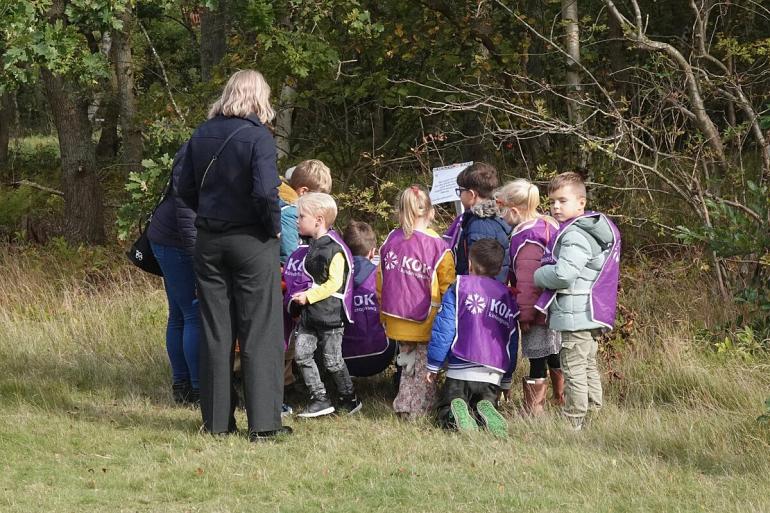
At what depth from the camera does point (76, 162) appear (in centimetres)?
1473

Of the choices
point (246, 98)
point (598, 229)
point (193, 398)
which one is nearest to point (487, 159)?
point (193, 398)

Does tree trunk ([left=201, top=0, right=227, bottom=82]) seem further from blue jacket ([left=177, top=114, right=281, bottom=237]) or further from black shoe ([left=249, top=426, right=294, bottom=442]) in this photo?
black shoe ([left=249, top=426, right=294, bottom=442])

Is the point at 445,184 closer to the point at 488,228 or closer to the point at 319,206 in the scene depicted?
the point at 488,228

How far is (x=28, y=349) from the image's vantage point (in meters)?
9.81

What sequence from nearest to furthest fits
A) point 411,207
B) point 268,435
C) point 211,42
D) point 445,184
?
point 268,435 → point 411,207 → point 445,184 → point 211,42

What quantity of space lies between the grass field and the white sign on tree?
1499 mm

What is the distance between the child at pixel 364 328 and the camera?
7.77 meters

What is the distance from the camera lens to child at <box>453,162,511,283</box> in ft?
24.1

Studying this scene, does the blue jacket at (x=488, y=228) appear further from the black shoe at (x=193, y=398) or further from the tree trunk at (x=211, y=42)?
the tree trunk at (x=211, y=42)

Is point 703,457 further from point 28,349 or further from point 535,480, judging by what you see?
point 28,349

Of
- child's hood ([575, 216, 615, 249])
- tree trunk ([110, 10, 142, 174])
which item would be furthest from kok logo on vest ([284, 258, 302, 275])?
tree trunk ([110, 10, 142, 174])

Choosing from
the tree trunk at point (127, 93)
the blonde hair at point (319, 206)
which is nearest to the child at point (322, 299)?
the blonde hair at point (319, 206)

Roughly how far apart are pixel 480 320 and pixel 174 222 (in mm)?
2219

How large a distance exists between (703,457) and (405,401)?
2.03m
